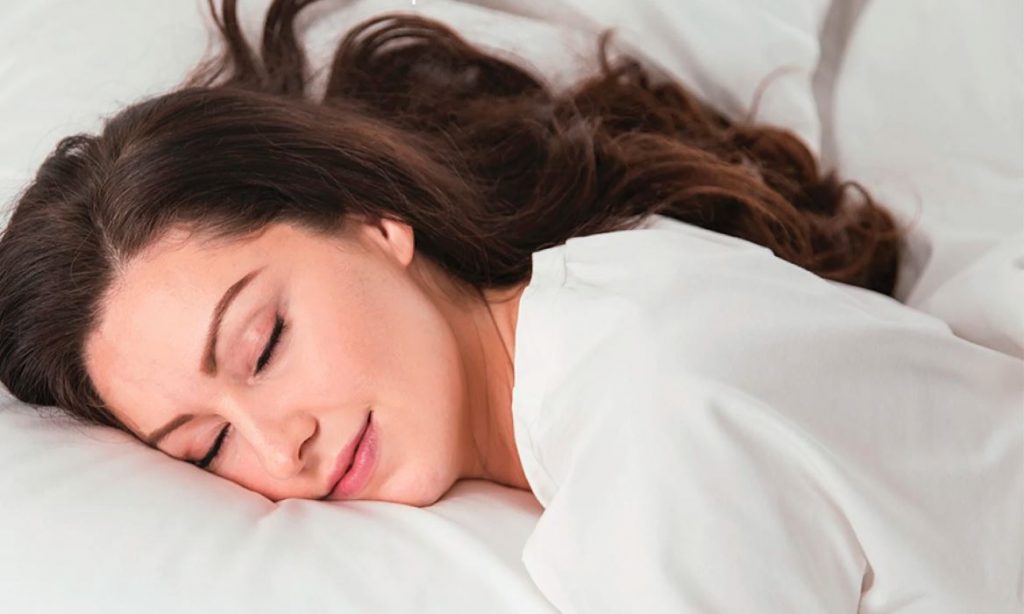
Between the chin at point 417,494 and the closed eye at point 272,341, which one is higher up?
the closed eye at point 272,341

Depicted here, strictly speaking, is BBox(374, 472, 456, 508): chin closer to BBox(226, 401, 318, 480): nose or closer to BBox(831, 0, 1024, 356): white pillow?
BBox(226, 401, 318, 480): nose

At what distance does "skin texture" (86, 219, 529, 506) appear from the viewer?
1.03 meters

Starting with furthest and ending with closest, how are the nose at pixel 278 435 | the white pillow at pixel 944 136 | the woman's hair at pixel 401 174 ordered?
the white pillow at pixel 944 136 → the woman's hair at pixel 401 174 → the nose at pixel 278 435

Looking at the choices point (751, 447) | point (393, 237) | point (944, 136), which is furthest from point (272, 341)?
point (944, 136)

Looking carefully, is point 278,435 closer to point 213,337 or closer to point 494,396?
point 213,337

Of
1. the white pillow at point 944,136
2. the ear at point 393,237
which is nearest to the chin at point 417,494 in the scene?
the ear at point 393,237

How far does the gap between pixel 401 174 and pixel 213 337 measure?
29 centimetres

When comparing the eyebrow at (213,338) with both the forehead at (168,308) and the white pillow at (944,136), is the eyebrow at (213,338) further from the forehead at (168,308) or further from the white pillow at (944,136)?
the white pillow at (944,136)

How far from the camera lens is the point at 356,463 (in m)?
1.04

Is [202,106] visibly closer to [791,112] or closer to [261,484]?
[261,484]

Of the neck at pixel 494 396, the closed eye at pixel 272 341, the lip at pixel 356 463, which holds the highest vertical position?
the closed eye at pixel 272 341

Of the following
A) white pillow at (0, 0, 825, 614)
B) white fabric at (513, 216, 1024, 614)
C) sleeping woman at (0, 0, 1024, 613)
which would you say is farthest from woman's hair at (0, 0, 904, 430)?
white fabric at (513, 216, 1024, 614)

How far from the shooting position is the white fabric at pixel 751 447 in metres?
0.88

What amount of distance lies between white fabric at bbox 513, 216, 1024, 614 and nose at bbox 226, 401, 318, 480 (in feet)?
0.59
